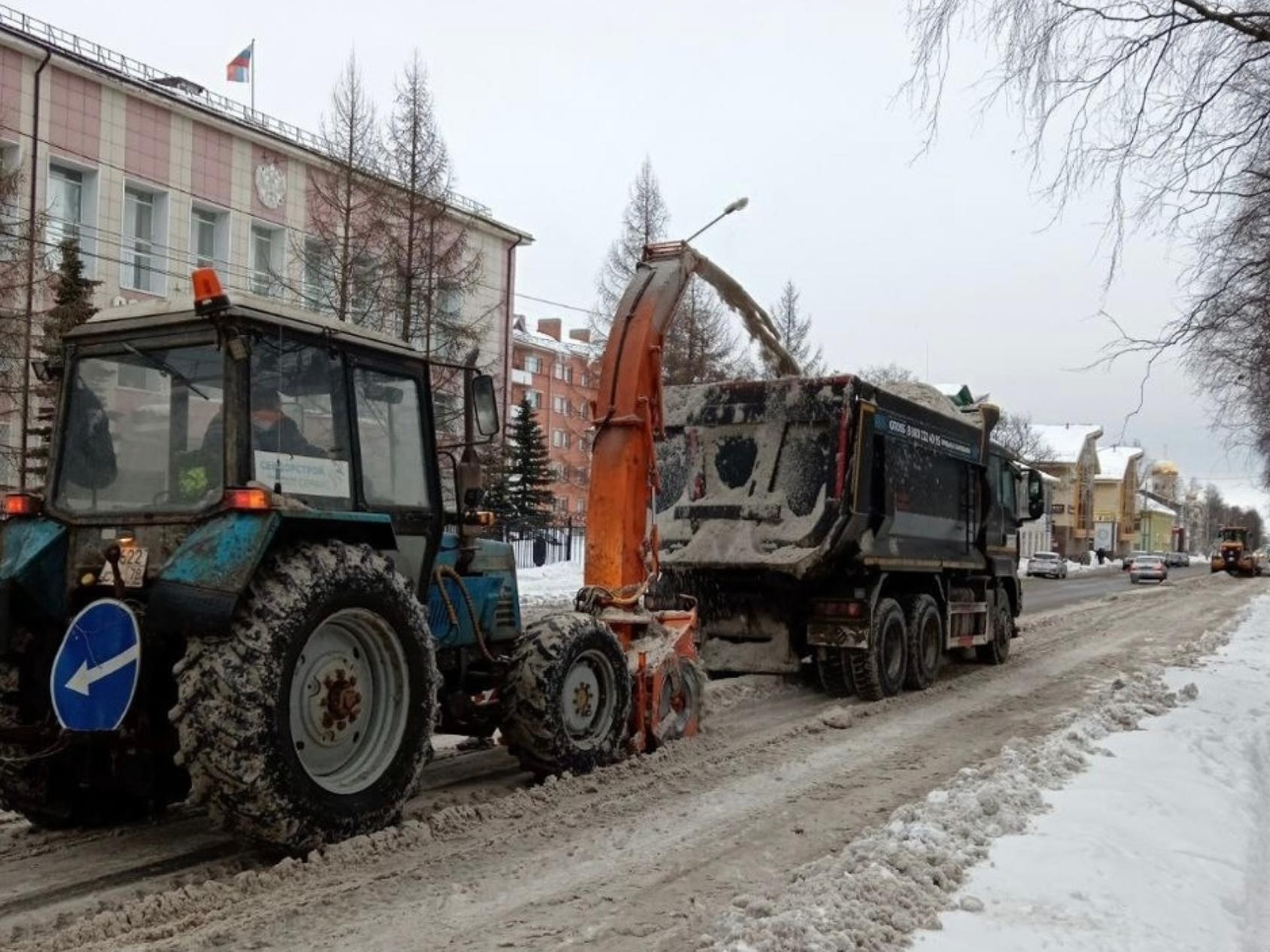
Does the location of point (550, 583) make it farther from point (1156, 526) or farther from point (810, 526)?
point (1156, 526)

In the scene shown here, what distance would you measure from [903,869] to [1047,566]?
152 feet

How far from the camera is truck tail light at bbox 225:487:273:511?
195 inches

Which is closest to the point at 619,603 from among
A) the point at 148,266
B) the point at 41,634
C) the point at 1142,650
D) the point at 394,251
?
the point at 41,634

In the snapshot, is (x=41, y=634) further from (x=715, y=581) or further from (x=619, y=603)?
(x=715, y=581)

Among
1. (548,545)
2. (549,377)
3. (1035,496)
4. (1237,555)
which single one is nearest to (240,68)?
(548,545)

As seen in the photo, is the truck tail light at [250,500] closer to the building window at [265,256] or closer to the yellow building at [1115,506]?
the building window at [265,256]

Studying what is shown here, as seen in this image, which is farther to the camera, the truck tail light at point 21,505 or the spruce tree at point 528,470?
the spruce tree at point 528,470

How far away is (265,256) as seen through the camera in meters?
28.2

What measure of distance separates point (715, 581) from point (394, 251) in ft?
42.5

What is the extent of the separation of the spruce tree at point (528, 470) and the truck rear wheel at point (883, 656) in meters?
24.8

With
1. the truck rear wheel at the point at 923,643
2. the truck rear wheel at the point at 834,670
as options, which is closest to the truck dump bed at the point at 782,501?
the truck rear wheel at the point at 834,670

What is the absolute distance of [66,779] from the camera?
556 cm

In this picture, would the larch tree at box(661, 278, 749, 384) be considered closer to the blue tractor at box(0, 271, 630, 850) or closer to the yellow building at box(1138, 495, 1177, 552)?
the blue tractor at box(0, 271, 630, 850)

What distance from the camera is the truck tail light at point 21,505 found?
5.56 m
